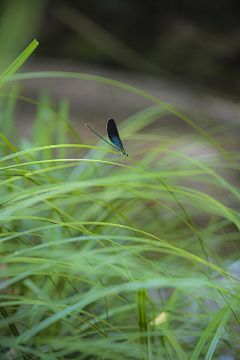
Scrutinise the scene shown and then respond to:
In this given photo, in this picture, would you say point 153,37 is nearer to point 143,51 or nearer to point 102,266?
point 143,51

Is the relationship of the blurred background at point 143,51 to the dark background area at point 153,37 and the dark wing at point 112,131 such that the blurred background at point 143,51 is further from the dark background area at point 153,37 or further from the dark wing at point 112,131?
the dark wing at point 112,131

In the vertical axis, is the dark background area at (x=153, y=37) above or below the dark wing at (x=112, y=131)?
above

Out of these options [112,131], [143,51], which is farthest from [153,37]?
[112,131]

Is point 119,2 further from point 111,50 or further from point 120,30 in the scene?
point 111,50

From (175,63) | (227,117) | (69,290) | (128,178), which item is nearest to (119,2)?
(175,63)

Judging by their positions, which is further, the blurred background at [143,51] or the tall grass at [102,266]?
the blurred background at [143,51]

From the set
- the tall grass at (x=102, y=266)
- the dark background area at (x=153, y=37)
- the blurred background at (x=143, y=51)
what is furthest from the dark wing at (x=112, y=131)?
the dark background area at (x=153, y=37)

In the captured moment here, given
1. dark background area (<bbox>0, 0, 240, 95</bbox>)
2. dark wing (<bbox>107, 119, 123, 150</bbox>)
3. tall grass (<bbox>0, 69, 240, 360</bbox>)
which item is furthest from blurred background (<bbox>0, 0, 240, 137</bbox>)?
dark wing (<bbox>107, 119, 123, 150</bbox>)

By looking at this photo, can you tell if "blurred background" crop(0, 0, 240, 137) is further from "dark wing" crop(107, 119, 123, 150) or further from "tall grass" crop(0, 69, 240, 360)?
"dark wing" crop(107, 119, 123, 150)
